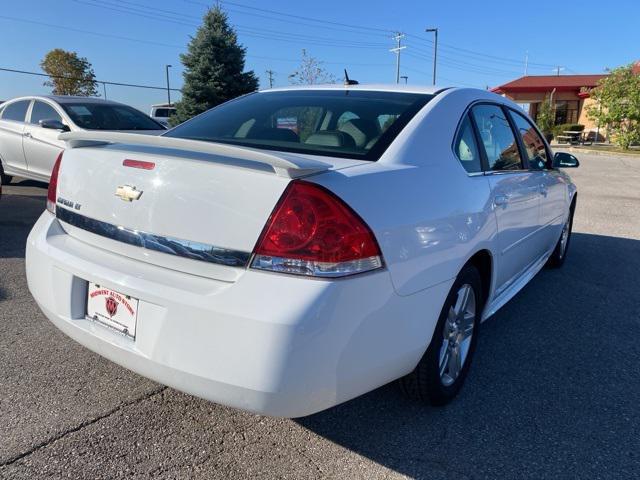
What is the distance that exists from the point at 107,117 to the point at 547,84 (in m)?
41.9

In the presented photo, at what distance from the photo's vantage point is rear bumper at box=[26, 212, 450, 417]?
1.82 metres

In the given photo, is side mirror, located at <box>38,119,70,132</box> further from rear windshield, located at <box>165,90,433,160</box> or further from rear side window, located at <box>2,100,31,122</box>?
rear windshield, located at <box>165,90,433,160</box>

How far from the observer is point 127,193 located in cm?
220

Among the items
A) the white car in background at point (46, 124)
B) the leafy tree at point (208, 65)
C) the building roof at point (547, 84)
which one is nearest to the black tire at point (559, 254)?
the white car in background at point (46, 124)

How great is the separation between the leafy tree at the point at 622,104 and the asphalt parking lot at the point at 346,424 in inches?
1095

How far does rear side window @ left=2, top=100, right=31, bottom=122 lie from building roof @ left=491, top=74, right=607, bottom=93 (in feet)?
133

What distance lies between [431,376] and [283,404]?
88 centimetres

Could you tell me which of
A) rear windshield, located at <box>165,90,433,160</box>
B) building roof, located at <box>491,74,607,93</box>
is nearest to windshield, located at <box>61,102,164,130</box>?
rear windshield, located at <box>165,90,433,160</box>

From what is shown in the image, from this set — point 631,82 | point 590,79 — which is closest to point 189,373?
point 631,82

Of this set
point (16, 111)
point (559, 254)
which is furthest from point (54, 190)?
point (16, 111)

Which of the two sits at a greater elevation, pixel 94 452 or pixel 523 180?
pixel 523 180

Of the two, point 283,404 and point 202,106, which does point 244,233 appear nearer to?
point 283,404

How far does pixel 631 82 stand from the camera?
2727 centimetres

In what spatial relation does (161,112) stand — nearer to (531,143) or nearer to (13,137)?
(13,137)
